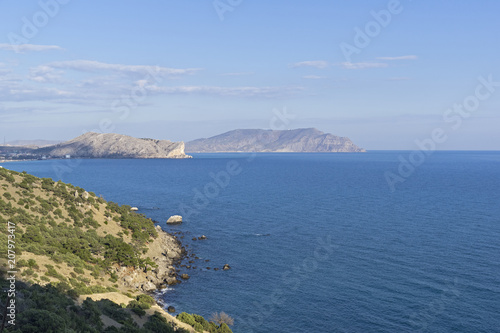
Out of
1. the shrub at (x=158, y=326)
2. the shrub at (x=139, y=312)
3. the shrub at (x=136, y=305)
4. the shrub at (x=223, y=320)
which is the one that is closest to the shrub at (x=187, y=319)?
the shrub at (x=158, y=326)

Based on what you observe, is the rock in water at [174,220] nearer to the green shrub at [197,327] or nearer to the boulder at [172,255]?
the boulder at [172,255]


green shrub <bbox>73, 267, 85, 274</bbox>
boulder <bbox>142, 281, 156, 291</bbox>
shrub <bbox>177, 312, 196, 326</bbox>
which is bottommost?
boulder <bbox>142, 281, 156, 291</bbox>

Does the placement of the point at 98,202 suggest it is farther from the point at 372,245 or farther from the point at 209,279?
the point at 372,245

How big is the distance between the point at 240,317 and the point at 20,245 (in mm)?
31207

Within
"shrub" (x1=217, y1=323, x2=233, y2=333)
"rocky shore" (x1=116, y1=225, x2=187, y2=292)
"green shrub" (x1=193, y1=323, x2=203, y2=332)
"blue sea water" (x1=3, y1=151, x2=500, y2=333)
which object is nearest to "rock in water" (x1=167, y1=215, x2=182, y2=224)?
"blue sea water" (x1=3, y1=151, x2=500, y2=333)

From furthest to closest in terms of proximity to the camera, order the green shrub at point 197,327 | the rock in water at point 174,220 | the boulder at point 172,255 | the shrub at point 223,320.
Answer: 1. the rock in water at point 174,220
2. the boulder at point 172,255
3. the shrub at point 223,320
4. the green shrub at point 197,327

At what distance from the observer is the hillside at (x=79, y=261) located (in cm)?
3133

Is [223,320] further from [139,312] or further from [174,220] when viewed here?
[174,220]

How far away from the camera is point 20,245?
4803cm

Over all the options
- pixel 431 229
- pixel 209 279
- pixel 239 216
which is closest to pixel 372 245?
pixel 431 229

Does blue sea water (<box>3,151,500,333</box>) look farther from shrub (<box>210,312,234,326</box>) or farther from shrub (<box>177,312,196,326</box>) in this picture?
shrub (<box>177,312,196,326</box>)

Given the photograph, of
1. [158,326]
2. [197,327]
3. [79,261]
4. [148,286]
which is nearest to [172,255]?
[148,286]

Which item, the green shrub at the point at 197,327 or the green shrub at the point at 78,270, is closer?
the green shrub at the point at 197,327

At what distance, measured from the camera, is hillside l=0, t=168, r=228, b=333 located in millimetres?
31328
